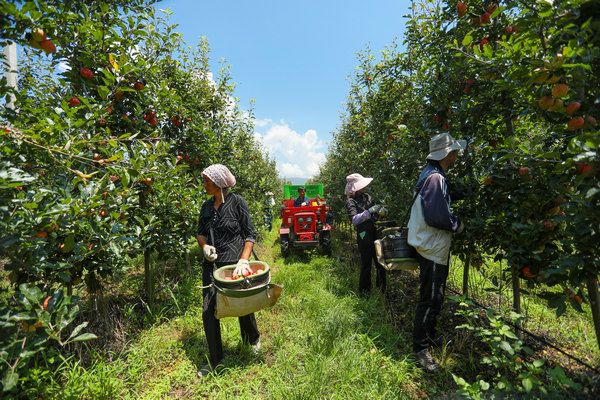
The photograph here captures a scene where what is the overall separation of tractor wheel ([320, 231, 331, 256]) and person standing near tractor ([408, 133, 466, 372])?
146 inches

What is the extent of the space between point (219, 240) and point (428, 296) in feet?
6.45

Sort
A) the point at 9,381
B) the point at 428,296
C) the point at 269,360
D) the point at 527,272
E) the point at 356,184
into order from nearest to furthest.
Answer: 1. the point at 9,381
2. the point at 527,272
3. the point at 428,296
4. the point at 269,360
5. the point at 356,184

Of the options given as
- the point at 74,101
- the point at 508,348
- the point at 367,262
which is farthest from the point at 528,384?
the point at 74,101

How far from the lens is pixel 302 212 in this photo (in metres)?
5.82

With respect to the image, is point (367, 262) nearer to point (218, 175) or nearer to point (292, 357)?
point (292, 357)

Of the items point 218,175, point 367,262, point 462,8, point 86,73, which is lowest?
point 367,262

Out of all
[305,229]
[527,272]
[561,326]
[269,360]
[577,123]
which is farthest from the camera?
[305,229]

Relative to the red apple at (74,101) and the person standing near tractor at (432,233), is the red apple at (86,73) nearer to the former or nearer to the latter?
the red apple at (74,101)

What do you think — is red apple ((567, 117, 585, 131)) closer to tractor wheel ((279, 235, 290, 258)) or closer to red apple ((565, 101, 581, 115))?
red apple ((565, 101, 581, 115))

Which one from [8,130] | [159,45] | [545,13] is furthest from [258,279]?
[159,45]

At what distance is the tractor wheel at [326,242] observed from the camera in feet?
19.7

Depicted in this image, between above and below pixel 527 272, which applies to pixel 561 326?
below

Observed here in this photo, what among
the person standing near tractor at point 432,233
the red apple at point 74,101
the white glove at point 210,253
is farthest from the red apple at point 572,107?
the red apple at point 74,101

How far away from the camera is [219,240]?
238cm
